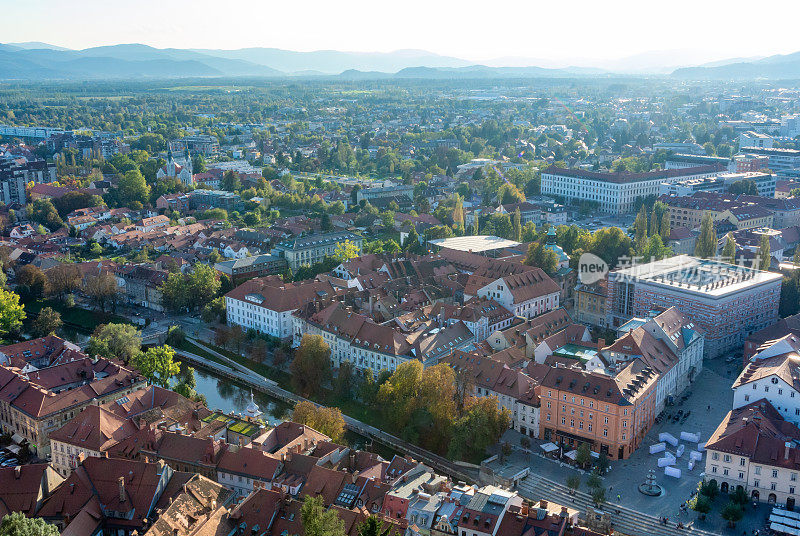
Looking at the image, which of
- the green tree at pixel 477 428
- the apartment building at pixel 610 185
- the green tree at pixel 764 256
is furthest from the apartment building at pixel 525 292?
the apartment building at pixel 610 185

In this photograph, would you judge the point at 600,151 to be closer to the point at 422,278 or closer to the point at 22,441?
the point at 422,278

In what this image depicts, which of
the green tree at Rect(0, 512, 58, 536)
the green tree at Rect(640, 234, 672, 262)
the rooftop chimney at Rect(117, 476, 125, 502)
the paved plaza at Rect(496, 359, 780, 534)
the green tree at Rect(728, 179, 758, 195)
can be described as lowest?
the paved plaza at Rect(496, 359, 780, 534)

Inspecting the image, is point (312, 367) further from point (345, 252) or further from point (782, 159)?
point (782, 159)

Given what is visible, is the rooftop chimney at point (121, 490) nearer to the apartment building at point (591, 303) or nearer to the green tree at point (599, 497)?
the green tree at point (599, 497)

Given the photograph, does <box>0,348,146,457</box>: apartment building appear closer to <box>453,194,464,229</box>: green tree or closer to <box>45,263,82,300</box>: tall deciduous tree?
<box>45,263,82,300</box>: tall deciduous tree

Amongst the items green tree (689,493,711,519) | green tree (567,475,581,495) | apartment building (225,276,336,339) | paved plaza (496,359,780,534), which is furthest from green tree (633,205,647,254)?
green tree (689,493,711,519)

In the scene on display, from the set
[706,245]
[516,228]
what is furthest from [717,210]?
[516,228]

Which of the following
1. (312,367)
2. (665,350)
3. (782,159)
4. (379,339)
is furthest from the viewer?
(782,159)
